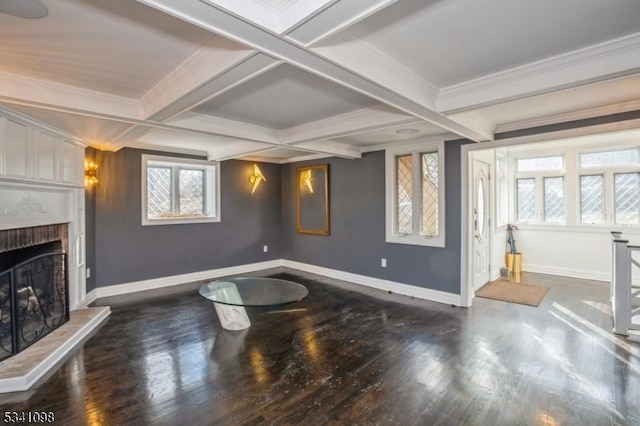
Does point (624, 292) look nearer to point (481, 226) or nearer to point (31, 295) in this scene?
point (481, 226)

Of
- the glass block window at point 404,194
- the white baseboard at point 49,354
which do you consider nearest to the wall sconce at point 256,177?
the glass block window at point 404,194

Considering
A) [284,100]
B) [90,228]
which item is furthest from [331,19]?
[90,228]

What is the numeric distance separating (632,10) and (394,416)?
2.67 m

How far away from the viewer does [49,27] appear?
1.76 m

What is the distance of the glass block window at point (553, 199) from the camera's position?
6109mm

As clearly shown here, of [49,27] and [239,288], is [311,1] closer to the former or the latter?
[49,27]

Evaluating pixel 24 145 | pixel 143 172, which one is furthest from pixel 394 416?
pixel 143 172

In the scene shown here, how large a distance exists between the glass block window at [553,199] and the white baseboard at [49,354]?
7517 mm

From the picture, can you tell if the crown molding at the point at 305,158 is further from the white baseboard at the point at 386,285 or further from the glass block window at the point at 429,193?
the white baseboard at the point at 386,285

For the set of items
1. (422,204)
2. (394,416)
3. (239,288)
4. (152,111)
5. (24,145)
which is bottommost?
(394,416)

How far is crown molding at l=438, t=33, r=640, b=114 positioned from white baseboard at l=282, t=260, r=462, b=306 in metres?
2.74

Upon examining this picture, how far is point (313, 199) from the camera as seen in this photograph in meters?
6.32

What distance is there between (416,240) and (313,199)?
2.26 meters

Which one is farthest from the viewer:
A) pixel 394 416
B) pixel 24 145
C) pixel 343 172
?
pixel 343 172
